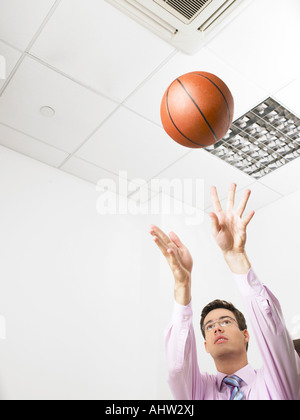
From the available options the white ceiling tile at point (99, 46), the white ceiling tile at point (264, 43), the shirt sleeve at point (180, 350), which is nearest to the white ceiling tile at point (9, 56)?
the white ceiling tile at point (99, 46)

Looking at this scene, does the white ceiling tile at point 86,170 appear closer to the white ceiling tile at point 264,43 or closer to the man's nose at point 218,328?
the white ceiling tile at point 264,43

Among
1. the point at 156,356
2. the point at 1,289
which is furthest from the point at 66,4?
the point at 156,356

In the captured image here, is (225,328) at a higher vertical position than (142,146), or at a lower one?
lower

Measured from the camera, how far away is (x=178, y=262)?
1.50 meters

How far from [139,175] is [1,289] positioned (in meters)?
1.46

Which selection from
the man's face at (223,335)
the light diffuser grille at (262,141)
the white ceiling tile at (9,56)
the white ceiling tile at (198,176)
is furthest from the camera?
the white ceiling tile at (198,176)

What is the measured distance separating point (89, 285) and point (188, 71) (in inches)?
68.8

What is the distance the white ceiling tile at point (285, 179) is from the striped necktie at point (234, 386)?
2.04 meters

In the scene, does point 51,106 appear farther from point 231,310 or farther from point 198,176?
point 231,310

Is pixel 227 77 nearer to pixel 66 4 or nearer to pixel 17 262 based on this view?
pixel 66 4

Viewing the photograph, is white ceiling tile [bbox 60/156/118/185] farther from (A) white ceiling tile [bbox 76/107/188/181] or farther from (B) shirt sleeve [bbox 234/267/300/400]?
(B) shirt sleeve [bbox 234/267/300/400]

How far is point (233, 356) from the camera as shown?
167 centimetres

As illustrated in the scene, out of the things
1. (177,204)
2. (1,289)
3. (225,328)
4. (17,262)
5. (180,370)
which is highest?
(177,204)

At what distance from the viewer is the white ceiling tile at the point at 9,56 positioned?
2.17m
